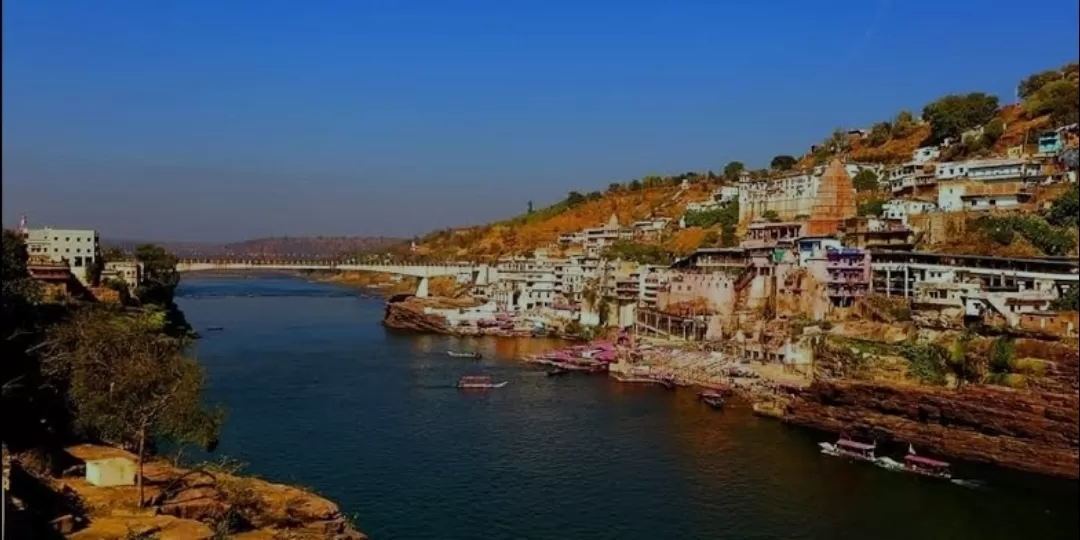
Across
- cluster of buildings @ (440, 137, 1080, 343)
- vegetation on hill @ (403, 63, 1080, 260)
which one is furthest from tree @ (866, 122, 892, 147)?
cluster of buildings @ (440, 137, 1080, 343)

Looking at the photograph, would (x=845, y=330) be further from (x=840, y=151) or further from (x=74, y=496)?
(x=840, y=151)

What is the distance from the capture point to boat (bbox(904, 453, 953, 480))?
16.2 metres

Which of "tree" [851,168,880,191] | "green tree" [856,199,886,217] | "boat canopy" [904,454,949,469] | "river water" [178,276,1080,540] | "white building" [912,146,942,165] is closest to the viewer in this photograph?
"river water" [178,276,1080,540]

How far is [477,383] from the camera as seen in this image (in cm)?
2481

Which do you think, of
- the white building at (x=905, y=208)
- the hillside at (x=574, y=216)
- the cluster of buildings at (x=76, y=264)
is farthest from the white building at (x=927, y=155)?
the cluster of buildings at (x=76, y=264)

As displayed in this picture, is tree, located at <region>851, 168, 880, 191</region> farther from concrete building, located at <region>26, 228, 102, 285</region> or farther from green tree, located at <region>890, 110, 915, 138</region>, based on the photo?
concrete building, located at <region>26, 228, 102, 285</region>

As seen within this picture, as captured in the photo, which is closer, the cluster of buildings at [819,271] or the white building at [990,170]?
the cluster of buildings at [819,271]

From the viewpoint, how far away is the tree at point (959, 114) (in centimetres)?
3931

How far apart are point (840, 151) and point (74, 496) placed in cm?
4728

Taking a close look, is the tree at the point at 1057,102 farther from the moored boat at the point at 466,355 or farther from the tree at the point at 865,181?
the moored boat at the point at 466,355

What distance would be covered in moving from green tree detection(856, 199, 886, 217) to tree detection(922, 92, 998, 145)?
25.0 ft

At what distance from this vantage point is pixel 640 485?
15578 millimetres

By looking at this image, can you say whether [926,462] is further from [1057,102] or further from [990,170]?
[1057,102]

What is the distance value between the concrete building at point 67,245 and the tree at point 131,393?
30015 mm
